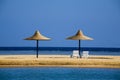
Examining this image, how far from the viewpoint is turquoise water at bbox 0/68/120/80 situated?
21.4 m

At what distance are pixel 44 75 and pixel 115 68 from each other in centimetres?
499

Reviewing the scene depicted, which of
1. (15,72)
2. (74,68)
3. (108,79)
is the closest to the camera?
(108,79)

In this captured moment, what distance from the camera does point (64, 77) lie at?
21.5 meters

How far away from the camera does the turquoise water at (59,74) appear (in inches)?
842

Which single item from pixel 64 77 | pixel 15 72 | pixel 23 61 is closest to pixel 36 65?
pixel 23 61

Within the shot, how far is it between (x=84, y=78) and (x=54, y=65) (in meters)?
4.91

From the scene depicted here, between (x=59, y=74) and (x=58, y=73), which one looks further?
(x=58, y=73)

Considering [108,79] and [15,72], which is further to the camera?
[15,72]

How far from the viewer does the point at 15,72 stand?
2306 cm

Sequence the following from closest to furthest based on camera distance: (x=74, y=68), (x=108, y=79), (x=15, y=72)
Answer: (x=108, y=79)
(x=15, y=72)
(x=74, y=68)

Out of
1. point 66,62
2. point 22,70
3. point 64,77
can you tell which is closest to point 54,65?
point 66,62

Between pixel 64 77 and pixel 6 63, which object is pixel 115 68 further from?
pixel 6 63

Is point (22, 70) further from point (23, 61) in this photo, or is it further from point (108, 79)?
point (108, 79)

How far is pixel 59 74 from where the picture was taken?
73.8 ft
